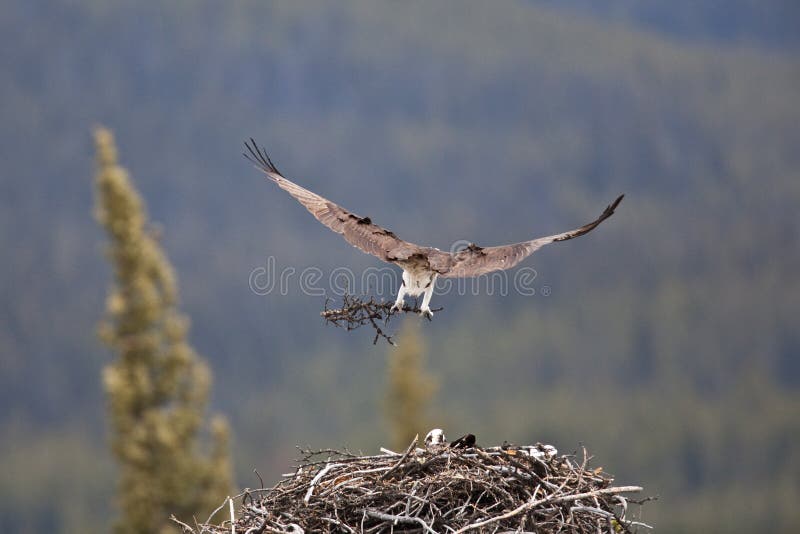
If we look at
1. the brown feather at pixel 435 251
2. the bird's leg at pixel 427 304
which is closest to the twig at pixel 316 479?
the bird's leg at pixel 427 304

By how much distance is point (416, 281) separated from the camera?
1040cm

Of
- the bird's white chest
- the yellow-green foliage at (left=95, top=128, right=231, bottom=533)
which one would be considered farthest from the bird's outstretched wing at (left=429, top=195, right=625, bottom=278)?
the yellow-green foliage at (left=95, top=128, right=231, bottom=533)

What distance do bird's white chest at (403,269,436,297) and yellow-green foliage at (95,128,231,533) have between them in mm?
18939

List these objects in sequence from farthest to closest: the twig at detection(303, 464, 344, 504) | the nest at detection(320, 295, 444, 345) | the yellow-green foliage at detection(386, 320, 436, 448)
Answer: the yellow-green foliage at detection(386, 320, 436, 448)
the nest at detection(320, 295, 444, 345)
the twig at detection(303, 464, 344, 504)

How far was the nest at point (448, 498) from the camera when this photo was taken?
9133 mm

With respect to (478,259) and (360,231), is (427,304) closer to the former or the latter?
(478,259)

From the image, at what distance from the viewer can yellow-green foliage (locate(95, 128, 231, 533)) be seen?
2819 cm

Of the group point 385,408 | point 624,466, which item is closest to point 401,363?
point 385,408

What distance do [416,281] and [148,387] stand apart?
19.5 metres

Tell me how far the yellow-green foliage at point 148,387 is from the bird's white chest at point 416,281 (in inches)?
746

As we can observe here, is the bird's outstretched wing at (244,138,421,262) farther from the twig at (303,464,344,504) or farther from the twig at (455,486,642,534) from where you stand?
the twig at (455,486,642,534)

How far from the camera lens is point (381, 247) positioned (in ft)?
34.7

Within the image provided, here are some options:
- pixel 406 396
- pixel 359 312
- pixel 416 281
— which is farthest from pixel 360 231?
pixel 406 396

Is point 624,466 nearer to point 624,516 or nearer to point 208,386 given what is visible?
point 208,386
